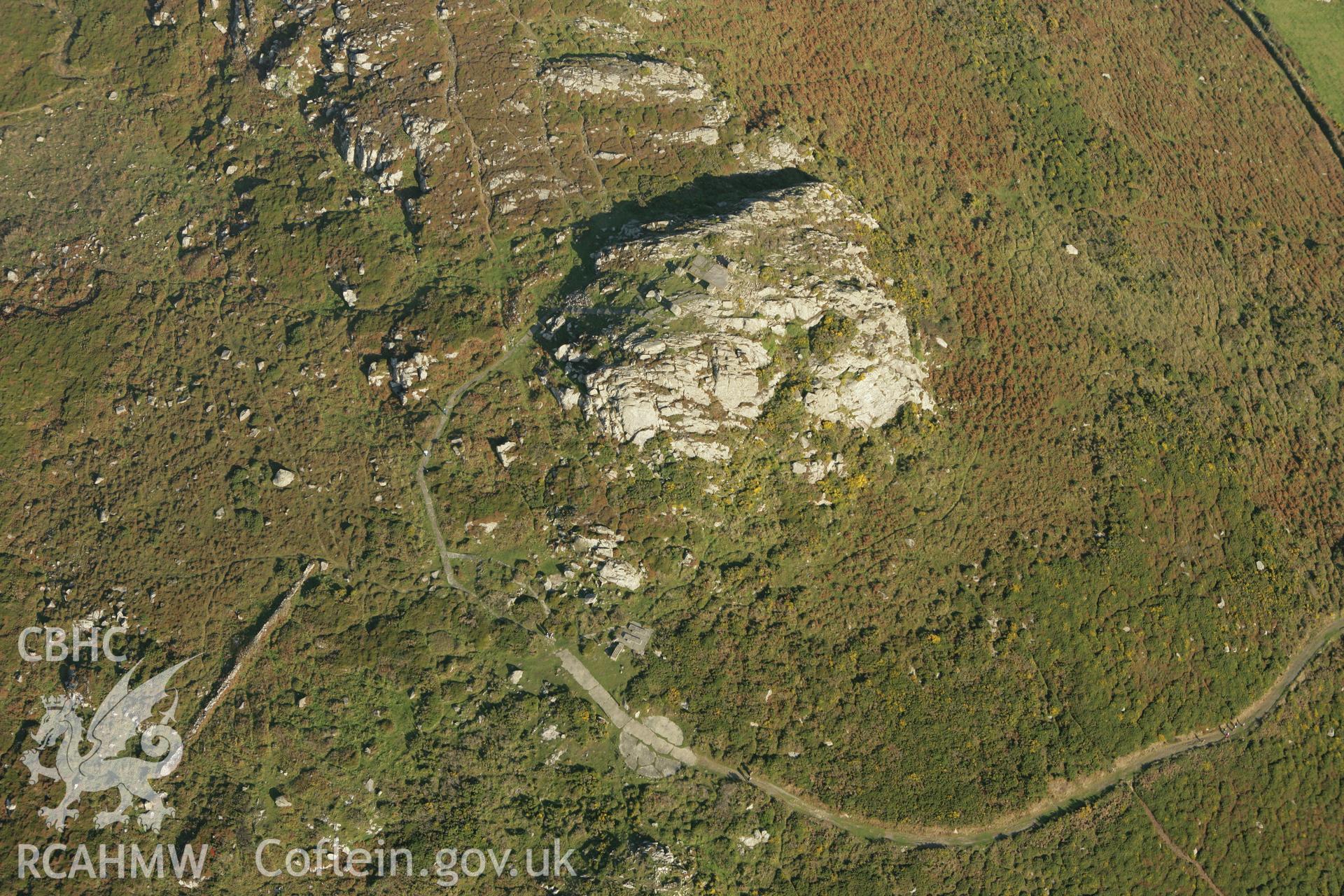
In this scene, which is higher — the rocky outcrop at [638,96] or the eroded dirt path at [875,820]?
the rocky outcrop at [638,96]

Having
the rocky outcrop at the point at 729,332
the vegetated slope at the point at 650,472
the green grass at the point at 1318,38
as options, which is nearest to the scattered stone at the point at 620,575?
the vegetated slope at the point at 650,472

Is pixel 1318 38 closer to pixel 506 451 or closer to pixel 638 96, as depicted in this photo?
pixel 638 96

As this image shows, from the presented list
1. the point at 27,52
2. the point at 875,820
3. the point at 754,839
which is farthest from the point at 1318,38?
the point at 27,52

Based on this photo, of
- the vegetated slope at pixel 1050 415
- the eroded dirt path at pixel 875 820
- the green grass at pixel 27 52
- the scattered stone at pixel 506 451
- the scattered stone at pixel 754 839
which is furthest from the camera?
the green grass at pixel 27 52

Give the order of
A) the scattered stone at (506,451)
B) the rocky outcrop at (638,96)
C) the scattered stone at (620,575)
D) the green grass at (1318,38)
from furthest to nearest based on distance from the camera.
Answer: the green grass at (1318,38), the rocky outcrop at (638,96), the scattered stone at (506,451), the scattered stone at (620,575)

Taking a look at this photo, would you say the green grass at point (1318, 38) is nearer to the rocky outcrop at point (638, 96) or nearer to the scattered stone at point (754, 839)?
the rocky outcrop at point (638, 96)

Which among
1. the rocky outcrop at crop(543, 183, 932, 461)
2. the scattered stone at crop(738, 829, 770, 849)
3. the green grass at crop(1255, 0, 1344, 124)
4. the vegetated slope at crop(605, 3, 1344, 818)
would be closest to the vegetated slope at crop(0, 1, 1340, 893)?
the vegetated slope at crop(605, 3, 1344, 818)

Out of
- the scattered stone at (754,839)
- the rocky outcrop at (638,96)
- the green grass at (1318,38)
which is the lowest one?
the scattered stone at (754,839)
